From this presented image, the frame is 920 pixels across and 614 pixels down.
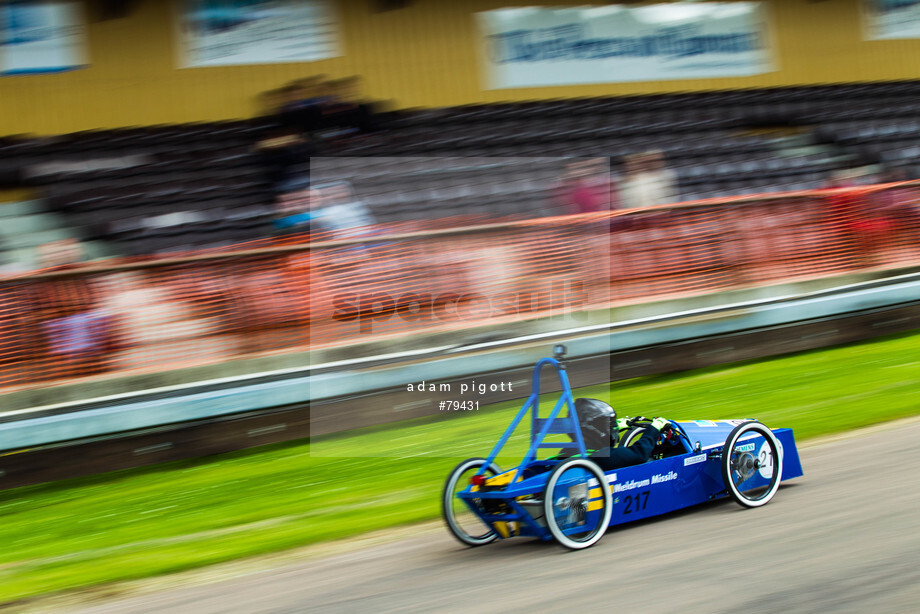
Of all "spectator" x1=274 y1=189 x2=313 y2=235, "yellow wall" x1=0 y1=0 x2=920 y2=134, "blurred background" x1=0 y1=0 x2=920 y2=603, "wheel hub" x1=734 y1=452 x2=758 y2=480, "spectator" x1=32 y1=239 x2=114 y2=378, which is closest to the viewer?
"wheel hub" x1=734 y1=452 x2=758 y2=480

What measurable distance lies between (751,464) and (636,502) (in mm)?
763

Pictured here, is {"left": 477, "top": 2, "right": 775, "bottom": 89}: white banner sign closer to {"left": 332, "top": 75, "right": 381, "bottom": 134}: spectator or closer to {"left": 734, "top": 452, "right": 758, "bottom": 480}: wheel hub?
{"left": 332, "top": 75, "right": 381, "bottom": 134}: spectator

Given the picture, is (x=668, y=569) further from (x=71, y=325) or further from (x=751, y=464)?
(x=71, y=325)

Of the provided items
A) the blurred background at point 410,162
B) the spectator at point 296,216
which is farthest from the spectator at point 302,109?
the spectator at point 296,216

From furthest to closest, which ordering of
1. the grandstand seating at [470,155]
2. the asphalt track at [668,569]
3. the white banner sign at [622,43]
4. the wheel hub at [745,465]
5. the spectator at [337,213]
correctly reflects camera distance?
the white banner sign at [622,43] < the grandstand seating at [470,155] < the spectator at [337,213] < the wheel hub at [745,465] < the asphalt track at [668,569]

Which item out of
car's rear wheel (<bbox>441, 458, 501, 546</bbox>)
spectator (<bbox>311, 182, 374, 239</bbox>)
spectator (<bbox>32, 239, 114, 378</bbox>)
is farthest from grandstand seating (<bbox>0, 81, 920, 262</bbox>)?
car's rear wheel (<bbox>441, 458, 501, 546</bbox>)

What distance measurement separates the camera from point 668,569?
4.34m

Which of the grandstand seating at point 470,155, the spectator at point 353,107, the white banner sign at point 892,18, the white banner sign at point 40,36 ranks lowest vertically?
the grandstand seating at point 470,155

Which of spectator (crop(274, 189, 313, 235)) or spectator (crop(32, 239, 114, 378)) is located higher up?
spectator (crop(274, 189, 313, 235))

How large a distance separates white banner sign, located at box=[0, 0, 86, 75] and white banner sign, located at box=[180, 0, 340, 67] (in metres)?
1.30

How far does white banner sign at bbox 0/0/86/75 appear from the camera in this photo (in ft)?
38.3

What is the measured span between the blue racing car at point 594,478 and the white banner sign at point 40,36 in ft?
30.1

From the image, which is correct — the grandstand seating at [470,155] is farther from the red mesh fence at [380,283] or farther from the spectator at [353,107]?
the red mesh fence at [380,283]

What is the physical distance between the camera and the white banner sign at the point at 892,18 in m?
17.6
